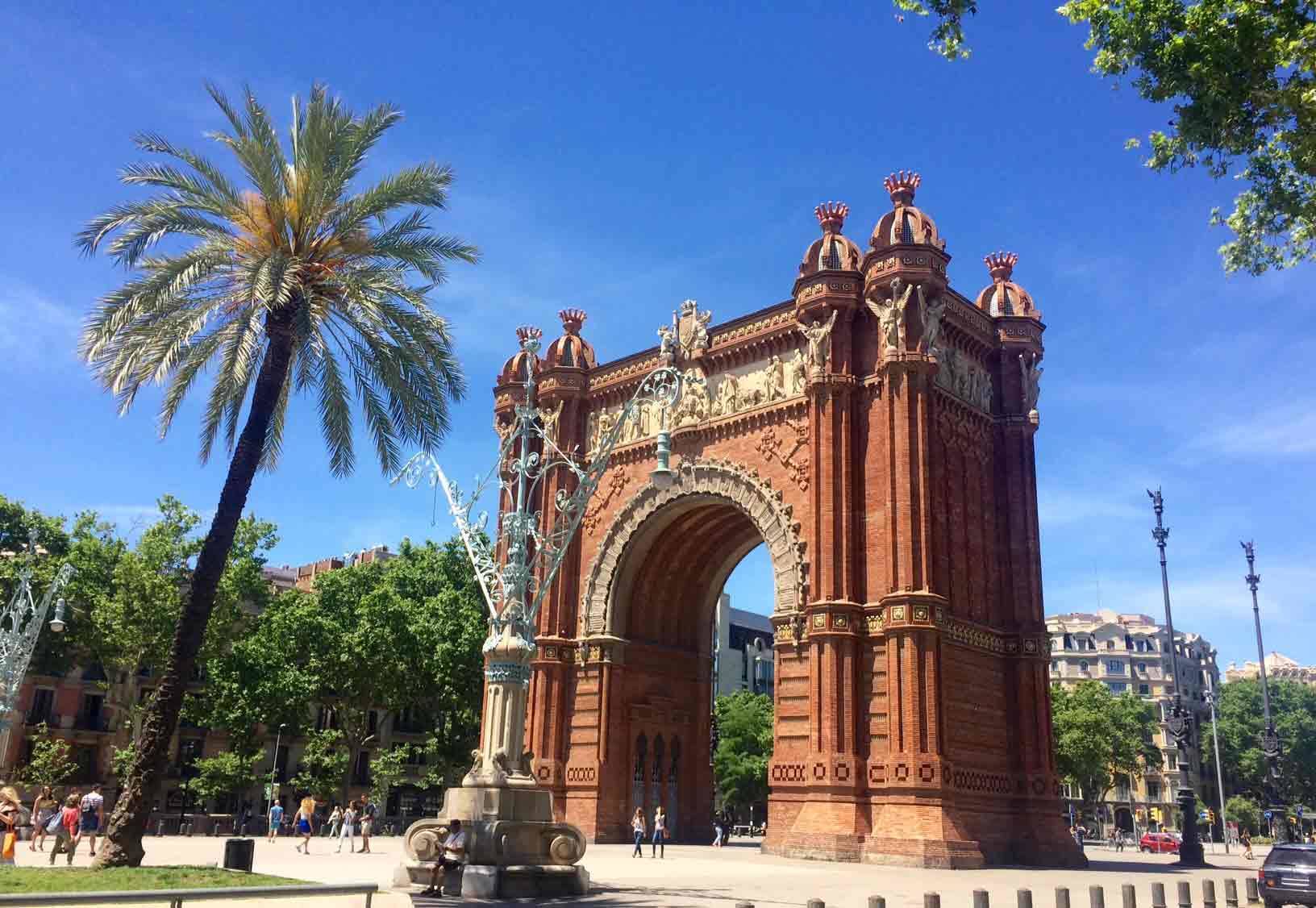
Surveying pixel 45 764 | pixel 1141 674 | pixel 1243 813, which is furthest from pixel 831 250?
pixel 1141 674

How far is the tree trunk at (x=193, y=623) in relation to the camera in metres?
16.1

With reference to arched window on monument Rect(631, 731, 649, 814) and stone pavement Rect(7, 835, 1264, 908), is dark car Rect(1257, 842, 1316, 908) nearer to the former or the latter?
stone pavement Rect(7, 835, 1264, 908)

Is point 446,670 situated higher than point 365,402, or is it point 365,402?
point 365,402

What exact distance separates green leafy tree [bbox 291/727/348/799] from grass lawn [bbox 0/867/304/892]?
96.9 feet

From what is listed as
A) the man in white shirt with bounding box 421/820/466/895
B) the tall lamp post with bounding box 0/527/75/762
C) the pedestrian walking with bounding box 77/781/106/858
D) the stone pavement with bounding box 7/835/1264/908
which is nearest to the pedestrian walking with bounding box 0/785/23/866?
the stone pavement with bounding box 7/835/1264/908

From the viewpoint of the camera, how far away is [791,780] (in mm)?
28672

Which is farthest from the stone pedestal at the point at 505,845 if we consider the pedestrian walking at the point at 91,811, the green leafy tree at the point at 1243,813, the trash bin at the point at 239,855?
the green leafy tree at the point at 1243,813

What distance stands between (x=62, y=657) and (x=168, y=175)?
37945mm

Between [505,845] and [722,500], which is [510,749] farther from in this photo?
[722,500]

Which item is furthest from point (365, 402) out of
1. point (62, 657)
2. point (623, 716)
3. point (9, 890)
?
point (62, 657)

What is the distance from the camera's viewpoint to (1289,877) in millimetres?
18156

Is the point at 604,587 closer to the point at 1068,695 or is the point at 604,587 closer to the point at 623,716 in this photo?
the point at 623,716

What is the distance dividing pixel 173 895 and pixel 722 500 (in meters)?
24.6

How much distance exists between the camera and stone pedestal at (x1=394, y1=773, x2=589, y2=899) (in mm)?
16297
